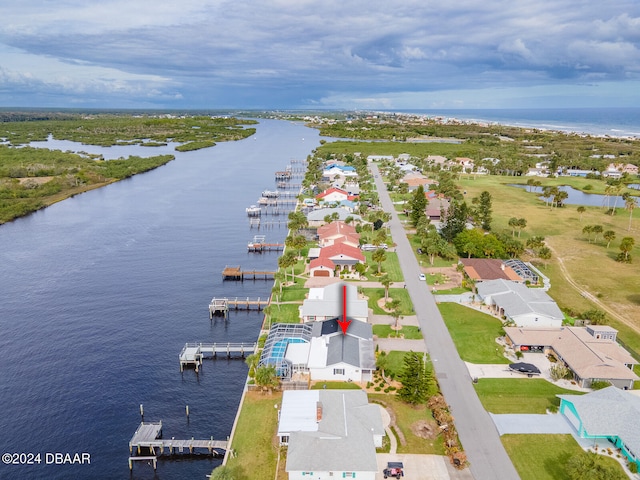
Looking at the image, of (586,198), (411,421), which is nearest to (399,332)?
(411,421)

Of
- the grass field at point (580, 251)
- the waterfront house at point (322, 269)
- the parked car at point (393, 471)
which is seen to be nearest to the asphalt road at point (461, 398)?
the parked car at point (393, 471)

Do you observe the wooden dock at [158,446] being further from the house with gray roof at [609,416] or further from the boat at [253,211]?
the boat at [253,211]

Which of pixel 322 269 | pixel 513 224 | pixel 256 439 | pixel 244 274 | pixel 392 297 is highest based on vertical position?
pixel 513 224

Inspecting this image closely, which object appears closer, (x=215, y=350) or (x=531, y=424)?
(x=531, y=424)

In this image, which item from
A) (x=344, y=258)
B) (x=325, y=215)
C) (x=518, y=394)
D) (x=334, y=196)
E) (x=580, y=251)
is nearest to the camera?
(x=518, y=394)

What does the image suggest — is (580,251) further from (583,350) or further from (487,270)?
(583,350)

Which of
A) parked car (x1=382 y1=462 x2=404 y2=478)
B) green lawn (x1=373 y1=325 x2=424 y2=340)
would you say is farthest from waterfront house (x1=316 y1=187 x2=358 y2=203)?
parked car (x1=382 y1=462 x2=404 y2=478)

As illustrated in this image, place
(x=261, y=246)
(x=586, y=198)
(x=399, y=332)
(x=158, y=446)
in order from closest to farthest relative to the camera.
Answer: (x=158, y=446) < (x=399, y=332) < (x=261, y=246) < (x=586, y=198)

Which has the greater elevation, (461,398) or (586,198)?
(586,198)
